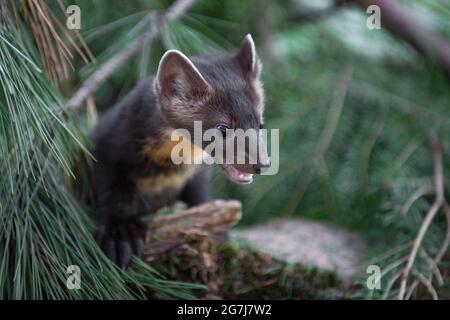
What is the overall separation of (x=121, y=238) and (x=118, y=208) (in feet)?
0.47

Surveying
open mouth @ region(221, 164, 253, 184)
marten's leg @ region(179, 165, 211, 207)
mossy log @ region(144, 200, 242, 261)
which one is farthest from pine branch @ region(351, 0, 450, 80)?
open mouth @ region(221, 164, 253, 184)

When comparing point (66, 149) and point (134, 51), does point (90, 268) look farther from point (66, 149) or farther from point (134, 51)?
point (134, 51)

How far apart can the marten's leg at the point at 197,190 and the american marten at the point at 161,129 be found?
1 centimetres

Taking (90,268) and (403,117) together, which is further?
(403,117)

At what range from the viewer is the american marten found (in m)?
1.95

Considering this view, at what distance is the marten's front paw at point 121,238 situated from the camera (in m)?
2.16

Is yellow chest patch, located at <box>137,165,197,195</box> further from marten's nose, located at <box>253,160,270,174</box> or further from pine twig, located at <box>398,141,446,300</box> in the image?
pine twig, located at <box>398,141,446,300</box>

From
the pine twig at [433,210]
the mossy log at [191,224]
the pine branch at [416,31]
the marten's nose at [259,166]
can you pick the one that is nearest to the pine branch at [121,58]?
the mossy log at [191,224]

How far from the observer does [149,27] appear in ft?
8.44

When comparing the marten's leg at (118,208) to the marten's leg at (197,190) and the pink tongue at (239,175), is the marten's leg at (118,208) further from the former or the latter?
the pink tongue at (239,175)

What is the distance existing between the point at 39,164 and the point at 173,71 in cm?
49

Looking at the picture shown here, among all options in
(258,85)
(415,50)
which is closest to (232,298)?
(258,85)

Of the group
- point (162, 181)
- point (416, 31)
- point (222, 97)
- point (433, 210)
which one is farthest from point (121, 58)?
point (416, 31)

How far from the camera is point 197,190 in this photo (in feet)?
8.93
